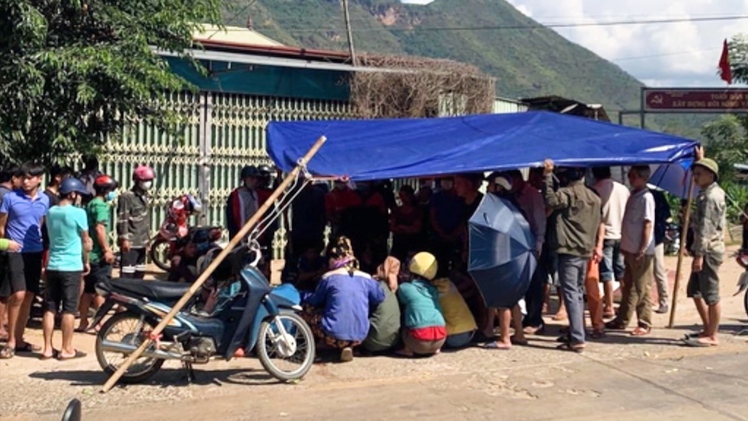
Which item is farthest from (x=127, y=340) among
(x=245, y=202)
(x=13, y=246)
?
(x=245, y=202)

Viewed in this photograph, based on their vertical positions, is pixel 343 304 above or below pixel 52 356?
above

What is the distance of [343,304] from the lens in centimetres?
856

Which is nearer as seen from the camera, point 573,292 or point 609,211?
point 573,292

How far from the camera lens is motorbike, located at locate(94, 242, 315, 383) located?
791 centimetres

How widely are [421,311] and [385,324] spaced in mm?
351

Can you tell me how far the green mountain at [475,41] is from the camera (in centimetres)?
8175

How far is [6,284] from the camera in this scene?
885 cm

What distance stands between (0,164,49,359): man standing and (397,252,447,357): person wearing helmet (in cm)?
340

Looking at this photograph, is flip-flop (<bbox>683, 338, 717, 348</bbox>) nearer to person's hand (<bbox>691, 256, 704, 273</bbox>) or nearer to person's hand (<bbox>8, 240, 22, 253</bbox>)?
person's hand (<bbox>691, 256, 704, 273</bbox>)

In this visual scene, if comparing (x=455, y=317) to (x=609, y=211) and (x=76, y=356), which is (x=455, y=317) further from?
(x=76, y=356)

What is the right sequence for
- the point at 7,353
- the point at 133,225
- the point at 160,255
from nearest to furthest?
the point at 7,353, the point at 133,225, the point at 160,255

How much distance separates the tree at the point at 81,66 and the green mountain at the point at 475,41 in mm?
54590

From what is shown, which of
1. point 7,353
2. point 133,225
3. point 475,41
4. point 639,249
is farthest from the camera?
point 475,41

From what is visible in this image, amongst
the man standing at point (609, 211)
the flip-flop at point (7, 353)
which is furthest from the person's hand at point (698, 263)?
the flip-flop at point (7, 353)
